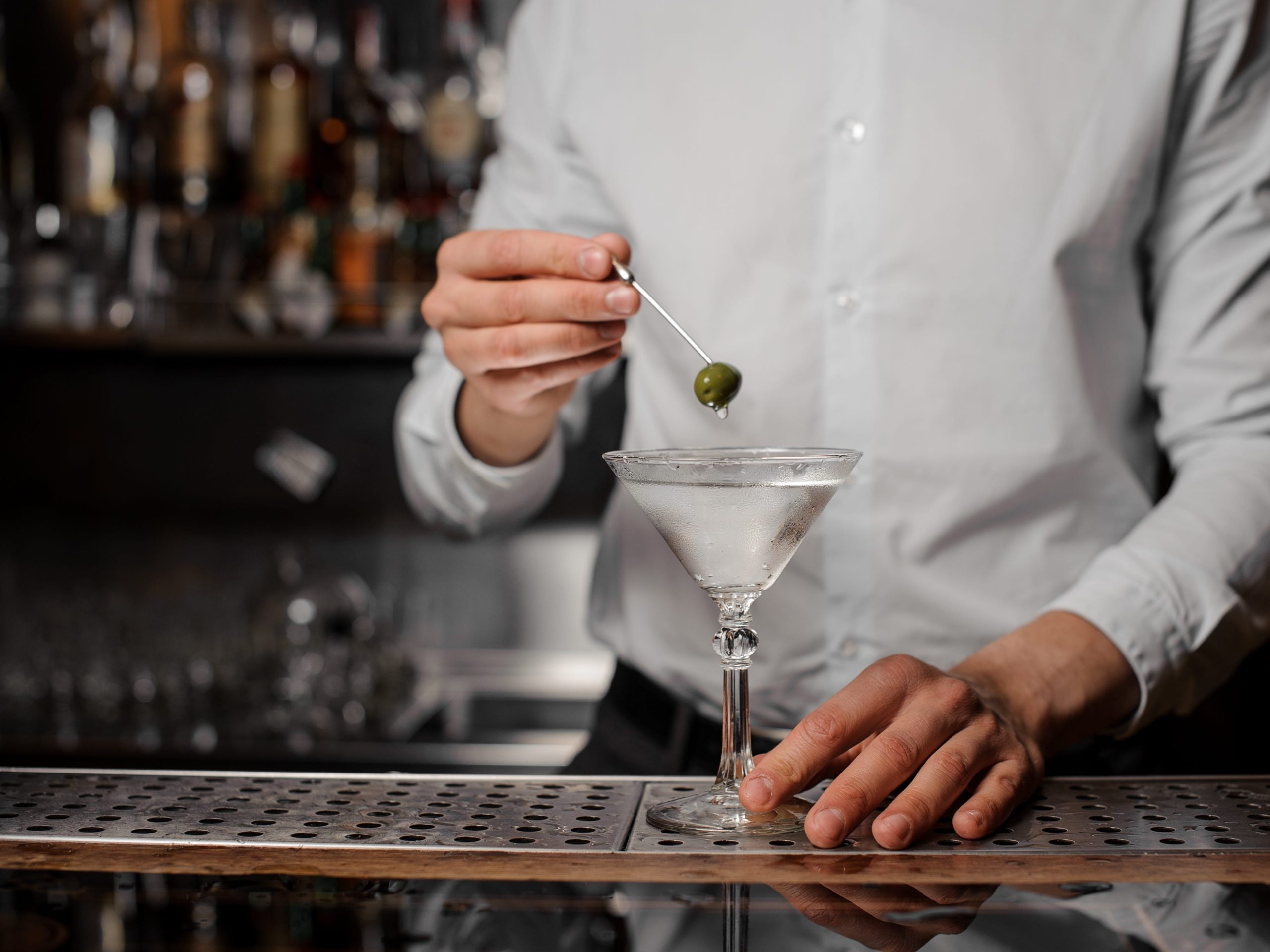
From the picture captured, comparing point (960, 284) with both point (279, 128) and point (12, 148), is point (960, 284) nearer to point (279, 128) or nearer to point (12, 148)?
point (279, 128)

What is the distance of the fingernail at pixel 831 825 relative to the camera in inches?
32.3

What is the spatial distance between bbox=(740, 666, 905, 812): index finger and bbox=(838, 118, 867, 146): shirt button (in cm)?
67

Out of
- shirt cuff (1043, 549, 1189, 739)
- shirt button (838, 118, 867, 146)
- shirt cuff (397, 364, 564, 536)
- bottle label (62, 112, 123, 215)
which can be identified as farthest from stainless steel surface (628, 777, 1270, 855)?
bottle label (62, 112, 123, 215)

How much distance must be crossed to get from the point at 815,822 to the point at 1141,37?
91cm

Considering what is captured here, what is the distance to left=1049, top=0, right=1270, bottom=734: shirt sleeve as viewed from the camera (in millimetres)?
1118

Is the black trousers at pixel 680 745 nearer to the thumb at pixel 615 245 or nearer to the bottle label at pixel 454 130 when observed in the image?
the thumb at pixel 615 245

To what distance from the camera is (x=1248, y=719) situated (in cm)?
216

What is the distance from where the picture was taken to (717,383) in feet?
3.38

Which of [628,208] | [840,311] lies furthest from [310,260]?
[840,311]

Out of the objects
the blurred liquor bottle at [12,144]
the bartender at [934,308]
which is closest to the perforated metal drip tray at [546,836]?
the bartender at [934,308]

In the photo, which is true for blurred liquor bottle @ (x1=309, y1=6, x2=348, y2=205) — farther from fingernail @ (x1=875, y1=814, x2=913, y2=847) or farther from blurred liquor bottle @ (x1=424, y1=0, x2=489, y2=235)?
fingernail @ (x1=875, y1=814, x2=913, y2=847)

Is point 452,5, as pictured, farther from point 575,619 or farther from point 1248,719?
point 1248,719

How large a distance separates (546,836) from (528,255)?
468 mm

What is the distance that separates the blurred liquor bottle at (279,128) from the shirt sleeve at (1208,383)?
1.79 metres
